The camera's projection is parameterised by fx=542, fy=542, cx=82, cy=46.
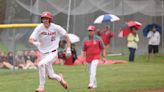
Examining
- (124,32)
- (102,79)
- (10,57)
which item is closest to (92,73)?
(102,79)

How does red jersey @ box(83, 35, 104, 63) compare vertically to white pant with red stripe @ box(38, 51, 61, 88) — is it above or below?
above

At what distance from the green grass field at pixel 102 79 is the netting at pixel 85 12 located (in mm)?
7894

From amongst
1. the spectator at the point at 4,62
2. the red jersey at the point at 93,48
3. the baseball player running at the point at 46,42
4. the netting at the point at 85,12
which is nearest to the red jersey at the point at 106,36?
the netting at the point at 85,12

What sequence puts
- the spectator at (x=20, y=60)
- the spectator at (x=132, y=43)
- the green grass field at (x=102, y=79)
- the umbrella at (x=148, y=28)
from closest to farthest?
1. the green grass field at (x=102, y=79)
2. the spectator at (x=20, y=60)
3. the spectator at (x=132, y=43)
4. the umbrella at (x=148, y=28)

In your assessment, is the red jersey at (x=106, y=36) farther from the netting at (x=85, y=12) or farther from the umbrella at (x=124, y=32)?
the netting at (x=85, y=12)

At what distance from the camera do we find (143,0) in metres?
33.6

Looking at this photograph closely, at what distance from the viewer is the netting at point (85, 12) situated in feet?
105

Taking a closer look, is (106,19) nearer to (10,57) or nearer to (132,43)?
(132,43)

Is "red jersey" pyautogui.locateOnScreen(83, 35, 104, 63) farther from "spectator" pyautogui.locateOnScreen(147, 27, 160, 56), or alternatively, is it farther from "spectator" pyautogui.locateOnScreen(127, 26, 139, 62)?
"spectator" pyautogui.locateOnScreen(147, 27, 160, 56)

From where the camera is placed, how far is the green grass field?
16609 millimetres

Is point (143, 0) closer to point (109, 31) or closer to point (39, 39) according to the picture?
point (109, 31)

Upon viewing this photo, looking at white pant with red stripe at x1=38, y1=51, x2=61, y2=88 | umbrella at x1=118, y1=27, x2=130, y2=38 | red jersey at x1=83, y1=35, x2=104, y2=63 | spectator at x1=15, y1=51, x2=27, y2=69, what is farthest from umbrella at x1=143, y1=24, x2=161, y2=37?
white pant with red stripe at x1=38, y1=51, x2=61, y2=88

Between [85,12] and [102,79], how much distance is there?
13379mm

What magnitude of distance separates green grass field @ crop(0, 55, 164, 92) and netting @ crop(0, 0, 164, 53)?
7894 mm
